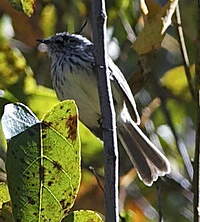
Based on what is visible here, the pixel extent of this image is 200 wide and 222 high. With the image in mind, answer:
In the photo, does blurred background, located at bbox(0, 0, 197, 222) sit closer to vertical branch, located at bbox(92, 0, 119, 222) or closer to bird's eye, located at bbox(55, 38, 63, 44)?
bird's eye, located at bbox(55, 38, 63, 44)

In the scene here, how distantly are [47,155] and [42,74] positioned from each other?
2.20 meters

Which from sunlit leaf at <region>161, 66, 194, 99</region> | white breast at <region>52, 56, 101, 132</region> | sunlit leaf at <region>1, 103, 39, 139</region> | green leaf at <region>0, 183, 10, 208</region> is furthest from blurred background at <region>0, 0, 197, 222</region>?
sunlit leaf at <region>1, 103, 39, 139</region>

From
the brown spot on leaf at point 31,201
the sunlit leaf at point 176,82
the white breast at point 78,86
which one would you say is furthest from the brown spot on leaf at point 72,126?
the sunlit leaf at point 176,82

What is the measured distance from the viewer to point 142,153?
338 cm

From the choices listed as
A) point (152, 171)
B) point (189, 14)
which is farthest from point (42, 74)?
point (152, 171)

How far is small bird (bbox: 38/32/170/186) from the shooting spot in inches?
123

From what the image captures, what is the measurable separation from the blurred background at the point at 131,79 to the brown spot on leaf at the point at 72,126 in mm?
561

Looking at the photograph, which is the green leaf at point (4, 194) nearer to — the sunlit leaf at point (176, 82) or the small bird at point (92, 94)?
the small bird at point (92, 94)

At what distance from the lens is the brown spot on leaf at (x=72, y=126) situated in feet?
5.29

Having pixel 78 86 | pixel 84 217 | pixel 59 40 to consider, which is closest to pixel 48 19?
pixel 59 40

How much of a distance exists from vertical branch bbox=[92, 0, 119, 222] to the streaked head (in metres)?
1.67

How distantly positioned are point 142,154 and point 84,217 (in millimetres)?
1622

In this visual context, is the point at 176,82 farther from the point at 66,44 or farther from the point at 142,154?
the point at 66,44

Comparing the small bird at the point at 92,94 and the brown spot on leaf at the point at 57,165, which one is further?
the small bird at the point at 92,94
